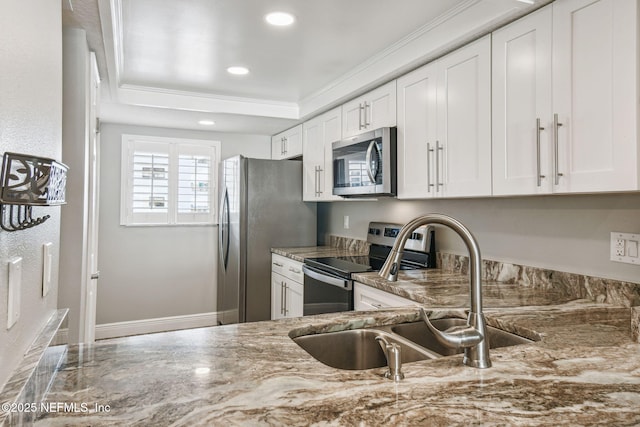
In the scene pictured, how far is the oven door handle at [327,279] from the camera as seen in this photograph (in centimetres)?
265

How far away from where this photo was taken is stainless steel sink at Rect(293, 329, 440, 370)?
136cm

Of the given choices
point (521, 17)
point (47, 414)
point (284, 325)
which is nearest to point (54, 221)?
point (47, 414)

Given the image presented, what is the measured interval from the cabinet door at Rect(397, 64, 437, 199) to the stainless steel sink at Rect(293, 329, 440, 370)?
122cm

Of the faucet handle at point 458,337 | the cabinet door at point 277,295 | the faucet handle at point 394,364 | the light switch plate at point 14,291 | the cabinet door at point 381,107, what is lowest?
the cabinet door at point 277,295

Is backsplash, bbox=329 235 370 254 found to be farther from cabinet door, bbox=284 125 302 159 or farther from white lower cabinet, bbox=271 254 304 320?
cabinet door, bbox=284 125 302 159

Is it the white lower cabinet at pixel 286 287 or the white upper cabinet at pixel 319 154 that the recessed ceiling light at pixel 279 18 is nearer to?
the white upper cabinet at pixel 319 154

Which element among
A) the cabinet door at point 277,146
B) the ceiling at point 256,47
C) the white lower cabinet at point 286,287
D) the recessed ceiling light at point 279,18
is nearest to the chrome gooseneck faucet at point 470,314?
the ceiling at point 256,47

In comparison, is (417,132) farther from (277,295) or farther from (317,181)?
(277,295)

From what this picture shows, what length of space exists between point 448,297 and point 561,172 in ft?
2.30

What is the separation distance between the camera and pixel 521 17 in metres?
1.85

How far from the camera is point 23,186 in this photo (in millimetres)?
783

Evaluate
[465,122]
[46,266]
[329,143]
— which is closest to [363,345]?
[46,266]

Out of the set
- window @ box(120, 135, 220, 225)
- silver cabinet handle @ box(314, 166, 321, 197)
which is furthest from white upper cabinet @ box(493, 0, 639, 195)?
window @ box(120, 135, 220, 225)

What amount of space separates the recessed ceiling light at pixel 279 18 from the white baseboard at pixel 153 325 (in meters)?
3.22
